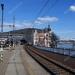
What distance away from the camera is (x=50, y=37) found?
160 metres

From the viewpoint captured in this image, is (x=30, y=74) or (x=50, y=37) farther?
(x=50, y=37)

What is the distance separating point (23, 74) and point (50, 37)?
13931 cm

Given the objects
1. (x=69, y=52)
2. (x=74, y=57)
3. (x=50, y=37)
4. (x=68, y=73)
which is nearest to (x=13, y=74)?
(x=68, y=73)

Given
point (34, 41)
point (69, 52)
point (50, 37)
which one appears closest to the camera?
point (69, 52)

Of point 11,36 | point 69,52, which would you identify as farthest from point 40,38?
point 69,52

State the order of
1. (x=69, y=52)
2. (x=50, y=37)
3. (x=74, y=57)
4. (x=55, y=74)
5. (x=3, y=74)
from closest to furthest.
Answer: (x=55, y=74)
(x=3, y=74)
(x=74, y=57)
(x=69, y=52)
(x=50, y=37)

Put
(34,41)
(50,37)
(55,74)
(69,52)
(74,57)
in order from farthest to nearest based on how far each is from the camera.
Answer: (34,41)
(50,37)
(69,52)
(74,57)
(55,74)

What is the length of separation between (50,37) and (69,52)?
12524 cm

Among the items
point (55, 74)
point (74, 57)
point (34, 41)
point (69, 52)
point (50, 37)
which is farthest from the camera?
point (34, 41)

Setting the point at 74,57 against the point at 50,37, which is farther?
the point at 50,37

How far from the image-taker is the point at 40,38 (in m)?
191

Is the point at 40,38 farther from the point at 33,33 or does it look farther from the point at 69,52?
the point at 69,52

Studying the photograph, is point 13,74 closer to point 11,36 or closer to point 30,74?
point 30,74

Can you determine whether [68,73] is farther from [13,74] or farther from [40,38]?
[40,38]
